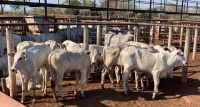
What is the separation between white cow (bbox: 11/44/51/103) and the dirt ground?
0.54 metres

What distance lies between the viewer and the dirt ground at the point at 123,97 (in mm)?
5574

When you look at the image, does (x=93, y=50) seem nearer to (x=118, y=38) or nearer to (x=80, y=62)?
(x=80, y=62)

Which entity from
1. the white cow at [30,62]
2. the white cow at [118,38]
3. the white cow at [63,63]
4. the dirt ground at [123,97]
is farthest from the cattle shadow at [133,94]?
the white cow at [118,38]

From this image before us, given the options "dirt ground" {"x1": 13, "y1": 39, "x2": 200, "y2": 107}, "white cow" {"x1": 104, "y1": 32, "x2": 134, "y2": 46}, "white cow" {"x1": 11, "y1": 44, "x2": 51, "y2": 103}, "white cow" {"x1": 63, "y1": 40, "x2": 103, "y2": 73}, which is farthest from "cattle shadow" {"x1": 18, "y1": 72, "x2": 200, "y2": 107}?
"white cow" {"x1": 104, "y1": 32, "x2": 134, "y2": 46}

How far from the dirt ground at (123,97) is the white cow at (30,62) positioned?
0.54 meters

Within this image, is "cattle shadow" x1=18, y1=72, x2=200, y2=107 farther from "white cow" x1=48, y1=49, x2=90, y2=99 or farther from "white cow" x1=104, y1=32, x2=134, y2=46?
"white cow" x1=104, y1=32, x2=134, y2=46

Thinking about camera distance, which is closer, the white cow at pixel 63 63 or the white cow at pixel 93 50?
the white cow at pixel 63 63

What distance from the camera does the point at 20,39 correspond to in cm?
1018

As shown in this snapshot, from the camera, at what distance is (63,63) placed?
18.7 ft

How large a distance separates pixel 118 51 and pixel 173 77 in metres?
2.36

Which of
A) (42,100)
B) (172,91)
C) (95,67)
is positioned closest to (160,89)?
(172,91)

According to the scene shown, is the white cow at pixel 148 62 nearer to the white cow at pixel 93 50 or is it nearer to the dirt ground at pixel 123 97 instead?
the dirt ground at pixel 123 97

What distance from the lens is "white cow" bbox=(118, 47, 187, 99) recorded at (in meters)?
6.22

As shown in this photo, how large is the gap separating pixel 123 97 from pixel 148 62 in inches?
43.3
